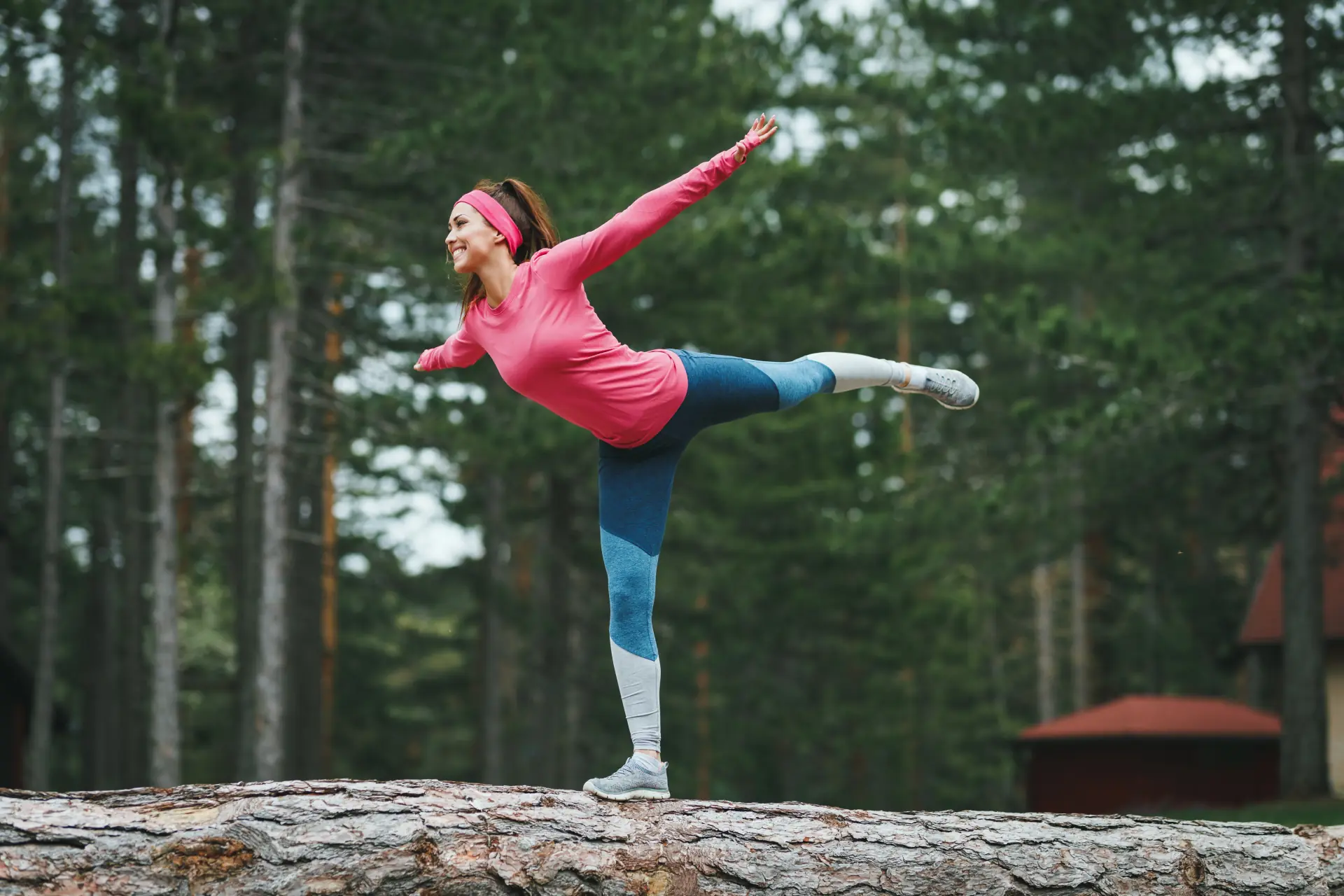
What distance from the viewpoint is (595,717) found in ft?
106

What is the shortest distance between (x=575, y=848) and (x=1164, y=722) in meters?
19.9

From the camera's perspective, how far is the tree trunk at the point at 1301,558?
16.0 meters

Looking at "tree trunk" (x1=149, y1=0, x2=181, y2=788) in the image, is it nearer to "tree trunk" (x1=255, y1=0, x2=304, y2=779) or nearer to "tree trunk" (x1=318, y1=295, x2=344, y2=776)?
"tree trunk" (x1=255, y1=0, x2=304, y2=779)

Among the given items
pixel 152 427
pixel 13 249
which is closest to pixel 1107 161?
pixel 152 427

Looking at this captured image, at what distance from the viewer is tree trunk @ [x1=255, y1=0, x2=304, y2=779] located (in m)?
16.6

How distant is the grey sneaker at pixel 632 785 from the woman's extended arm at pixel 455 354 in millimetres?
1534

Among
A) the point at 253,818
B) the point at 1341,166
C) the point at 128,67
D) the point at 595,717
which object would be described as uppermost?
the point at 128,67

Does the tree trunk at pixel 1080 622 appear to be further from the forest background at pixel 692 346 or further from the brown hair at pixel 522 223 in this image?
the brown hair at pixel 522 223

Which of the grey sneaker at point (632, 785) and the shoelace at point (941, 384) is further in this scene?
the shoelace at point (941, 384)

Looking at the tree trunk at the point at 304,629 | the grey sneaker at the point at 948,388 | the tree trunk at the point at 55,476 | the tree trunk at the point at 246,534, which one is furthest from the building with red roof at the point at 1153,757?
the grey sneaker at the point at 948,388

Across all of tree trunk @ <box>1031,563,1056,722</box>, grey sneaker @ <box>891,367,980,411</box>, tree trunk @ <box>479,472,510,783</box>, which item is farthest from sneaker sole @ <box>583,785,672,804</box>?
tree trunk @ <box>1031,563,1056,722</box>

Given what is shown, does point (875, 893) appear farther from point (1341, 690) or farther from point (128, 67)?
point (1341, 690)

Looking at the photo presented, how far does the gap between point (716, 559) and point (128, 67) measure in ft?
44.2

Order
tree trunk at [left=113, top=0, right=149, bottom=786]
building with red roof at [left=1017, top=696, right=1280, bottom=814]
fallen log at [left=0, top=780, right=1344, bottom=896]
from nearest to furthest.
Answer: fallen log at [left=0, top=780, right=1344, bottom=896], tree trunk at [left=113, top=0, right=149, bottom=786], building with red roof at [left=1017, top=696, right=1280, bottom=814]
